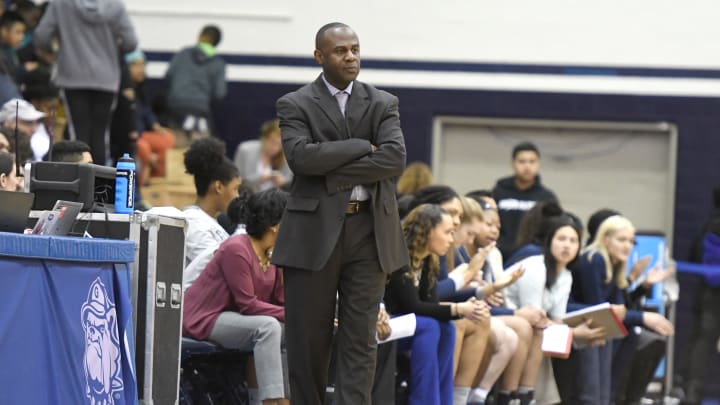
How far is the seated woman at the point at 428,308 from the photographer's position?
7.30m

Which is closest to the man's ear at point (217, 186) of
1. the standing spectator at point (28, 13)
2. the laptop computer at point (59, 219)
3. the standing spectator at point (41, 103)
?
the standing spectator at point (41, 103)

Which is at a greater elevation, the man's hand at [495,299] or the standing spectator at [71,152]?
the standing spectator at [71,152]

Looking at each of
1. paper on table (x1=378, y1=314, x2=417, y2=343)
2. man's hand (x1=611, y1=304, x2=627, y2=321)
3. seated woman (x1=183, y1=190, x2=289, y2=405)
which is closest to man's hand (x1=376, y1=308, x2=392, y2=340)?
paper on table (x1=378, y1=314, x2=417, y2=343)

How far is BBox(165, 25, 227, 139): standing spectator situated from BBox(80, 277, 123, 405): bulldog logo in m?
8.01

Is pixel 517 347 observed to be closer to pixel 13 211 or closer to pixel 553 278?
pixel 553 278

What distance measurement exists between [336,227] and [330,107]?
0.52 meters

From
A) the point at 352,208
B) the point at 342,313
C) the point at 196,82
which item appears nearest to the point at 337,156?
the point at 352,208

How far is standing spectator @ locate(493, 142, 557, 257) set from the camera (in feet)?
37.9

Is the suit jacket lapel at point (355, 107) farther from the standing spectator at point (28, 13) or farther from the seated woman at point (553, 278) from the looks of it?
the standing spectator at point (28, 13)

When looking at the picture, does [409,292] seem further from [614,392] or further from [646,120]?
[646,120]

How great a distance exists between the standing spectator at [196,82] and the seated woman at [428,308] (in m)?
6.22

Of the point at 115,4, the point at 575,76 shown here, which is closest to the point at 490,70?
the point at 575,76

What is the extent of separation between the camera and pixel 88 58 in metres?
10.3

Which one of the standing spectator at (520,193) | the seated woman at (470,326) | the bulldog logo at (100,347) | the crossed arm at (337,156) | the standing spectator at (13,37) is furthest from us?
the standing spectator at (520,193)
